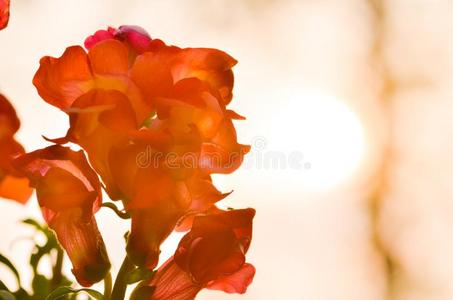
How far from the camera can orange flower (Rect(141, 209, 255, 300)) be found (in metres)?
0.38

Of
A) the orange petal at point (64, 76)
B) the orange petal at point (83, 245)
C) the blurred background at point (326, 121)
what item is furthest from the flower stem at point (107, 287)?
the blurred background at point (326, 121)

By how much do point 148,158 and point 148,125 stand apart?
36 mm

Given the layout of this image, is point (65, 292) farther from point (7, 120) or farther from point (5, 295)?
point (7, 120)

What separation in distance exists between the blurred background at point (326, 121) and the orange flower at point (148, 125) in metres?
0.53

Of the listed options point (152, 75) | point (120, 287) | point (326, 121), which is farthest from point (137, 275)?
point (326, 121)

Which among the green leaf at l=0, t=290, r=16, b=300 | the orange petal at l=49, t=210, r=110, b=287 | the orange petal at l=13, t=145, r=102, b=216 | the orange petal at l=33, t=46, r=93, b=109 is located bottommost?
the green leaf at l=0, t=290, r=16, b=300

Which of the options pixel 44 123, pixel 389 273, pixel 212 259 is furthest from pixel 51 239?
pixel 389 273

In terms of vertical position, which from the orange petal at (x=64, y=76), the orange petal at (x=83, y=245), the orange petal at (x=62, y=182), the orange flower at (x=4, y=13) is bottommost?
the orange petal at (x=83, y=245)

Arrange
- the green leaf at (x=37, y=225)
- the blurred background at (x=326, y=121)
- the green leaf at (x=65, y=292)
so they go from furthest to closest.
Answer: the blurred background at (x=326, y=121) → the green leaf at (x=37, y=225) → the green leaf at (x=65, y=292)

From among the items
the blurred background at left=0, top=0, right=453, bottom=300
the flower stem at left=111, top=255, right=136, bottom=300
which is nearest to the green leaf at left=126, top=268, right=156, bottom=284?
the flower stem at left=111, top=255, right=136, bottom=300

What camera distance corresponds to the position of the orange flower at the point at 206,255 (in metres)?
0.38

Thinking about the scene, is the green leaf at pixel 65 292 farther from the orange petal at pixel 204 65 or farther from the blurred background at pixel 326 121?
the blurred background at pixel 326 121

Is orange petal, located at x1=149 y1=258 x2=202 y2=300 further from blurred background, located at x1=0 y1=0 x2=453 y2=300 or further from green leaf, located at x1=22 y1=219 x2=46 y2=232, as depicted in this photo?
blurred background, located at x1=0 y1=0 x2=453 y2=300

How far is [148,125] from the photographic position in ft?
1.31
